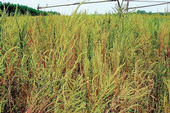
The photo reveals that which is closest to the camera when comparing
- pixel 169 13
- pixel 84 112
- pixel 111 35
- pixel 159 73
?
pixel 84 112

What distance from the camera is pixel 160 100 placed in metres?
1.12

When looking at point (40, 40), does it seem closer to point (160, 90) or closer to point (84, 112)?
point (84, 112)

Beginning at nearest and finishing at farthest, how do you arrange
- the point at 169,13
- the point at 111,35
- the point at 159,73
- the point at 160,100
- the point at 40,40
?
the point at 160,100
the point at 159,73
the point at 40,40
the point at 111,35
the point at 169,13

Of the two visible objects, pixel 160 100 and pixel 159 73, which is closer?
pixel 160 100

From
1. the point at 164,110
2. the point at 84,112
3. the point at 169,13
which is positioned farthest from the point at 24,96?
the point at 169,13

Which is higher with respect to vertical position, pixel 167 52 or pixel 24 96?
pixel 167 52

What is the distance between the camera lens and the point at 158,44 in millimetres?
1496

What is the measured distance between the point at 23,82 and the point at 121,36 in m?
0.90

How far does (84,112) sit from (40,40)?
2.60 feet

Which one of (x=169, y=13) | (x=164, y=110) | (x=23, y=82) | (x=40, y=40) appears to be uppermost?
(x=169, y=13)

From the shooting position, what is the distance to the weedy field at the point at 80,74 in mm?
896

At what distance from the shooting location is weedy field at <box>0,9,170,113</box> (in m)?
0.90

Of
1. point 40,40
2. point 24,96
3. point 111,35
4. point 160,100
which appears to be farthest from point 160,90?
point 40,40

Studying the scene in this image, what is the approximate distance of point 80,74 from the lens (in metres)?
1.25
